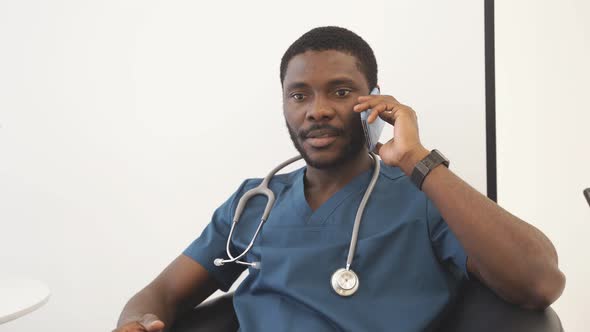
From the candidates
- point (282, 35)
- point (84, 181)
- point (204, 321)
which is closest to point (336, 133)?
point (204, 321)

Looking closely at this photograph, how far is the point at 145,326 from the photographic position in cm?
90

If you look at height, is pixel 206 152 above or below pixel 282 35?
below

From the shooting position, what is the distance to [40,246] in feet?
5.46

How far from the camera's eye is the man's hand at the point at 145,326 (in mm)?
881

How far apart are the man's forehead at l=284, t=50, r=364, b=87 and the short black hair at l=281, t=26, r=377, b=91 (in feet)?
0.04

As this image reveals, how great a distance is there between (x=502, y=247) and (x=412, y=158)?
204 mm

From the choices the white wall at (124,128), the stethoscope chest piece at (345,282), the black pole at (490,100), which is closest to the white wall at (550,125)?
the black pole at (490,100)

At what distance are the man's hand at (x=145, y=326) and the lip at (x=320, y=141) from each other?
1.40 ft

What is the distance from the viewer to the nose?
1.02 m

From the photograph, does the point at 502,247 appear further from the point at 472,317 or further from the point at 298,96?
the point at 298,96

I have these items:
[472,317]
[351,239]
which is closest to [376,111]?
[351,239]

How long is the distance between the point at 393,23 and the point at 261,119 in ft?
1.43

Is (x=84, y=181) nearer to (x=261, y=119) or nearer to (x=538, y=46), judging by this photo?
(x=261, y=119)

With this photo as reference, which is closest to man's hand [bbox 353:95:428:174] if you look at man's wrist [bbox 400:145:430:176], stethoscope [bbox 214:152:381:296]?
man's wrist [bbox 400:145:430:176]
